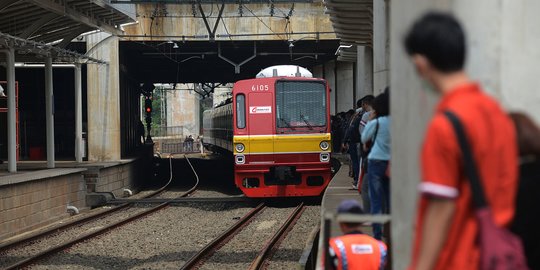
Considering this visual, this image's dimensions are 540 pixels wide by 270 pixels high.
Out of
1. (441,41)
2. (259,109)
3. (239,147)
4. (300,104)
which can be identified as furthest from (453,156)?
(300,104)

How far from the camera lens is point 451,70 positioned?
8.04ft

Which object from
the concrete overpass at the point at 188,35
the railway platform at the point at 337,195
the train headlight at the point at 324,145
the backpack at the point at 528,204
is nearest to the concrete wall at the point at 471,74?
the backpack at the point at 528,204

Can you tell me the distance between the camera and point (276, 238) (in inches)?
482

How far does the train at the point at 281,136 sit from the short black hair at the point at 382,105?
1039 centimetres

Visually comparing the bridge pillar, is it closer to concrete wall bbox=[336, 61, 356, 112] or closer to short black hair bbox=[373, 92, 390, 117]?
short black hair bbox=[373, 92, 390, 117]

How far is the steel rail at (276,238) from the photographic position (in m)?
10.0

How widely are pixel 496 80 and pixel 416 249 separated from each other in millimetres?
937

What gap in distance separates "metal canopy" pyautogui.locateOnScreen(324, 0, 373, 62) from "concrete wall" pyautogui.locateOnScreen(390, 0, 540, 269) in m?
11.3

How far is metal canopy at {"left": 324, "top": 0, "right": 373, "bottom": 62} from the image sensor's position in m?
15.0

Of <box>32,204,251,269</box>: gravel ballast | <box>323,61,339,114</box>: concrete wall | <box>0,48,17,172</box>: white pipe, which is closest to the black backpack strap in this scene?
<box>32,204,251,269</box>: gravel ballast

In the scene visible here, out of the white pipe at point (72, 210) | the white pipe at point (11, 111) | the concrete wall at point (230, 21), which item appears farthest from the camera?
the concrete wall at point (230, 21)

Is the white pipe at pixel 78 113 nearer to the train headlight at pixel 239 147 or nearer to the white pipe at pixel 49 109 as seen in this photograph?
the white pipe at pixel 49 109

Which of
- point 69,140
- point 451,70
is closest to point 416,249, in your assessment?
point 451,70

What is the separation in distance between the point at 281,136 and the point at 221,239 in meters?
5.04
